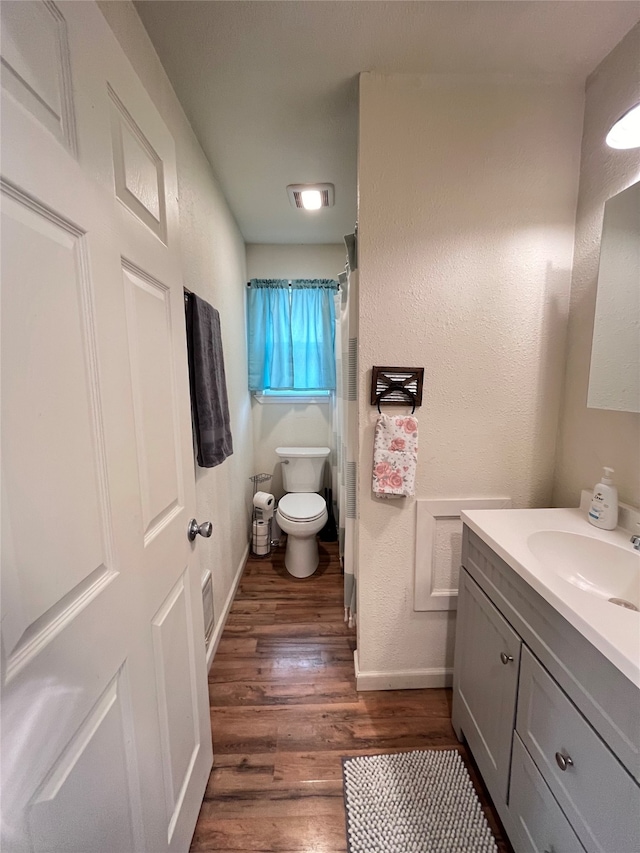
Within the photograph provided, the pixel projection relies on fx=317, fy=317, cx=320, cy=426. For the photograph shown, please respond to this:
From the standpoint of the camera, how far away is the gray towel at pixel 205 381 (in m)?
1.33

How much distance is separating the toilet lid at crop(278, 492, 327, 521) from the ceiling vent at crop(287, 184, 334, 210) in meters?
1.94

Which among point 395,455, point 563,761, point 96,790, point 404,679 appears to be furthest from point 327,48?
point 404,679

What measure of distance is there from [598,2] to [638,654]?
1.68 m

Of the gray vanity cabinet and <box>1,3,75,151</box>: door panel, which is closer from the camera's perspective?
<box>1,3,75,151</box>: door panel

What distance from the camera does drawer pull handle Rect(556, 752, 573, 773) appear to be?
68 centimetres

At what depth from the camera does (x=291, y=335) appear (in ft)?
8.59

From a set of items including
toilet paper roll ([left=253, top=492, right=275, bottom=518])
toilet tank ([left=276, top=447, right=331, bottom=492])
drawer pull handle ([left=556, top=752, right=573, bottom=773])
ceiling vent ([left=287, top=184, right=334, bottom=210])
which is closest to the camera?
drawer pull handle ([left=556, top=752, right=573, bottom=773])

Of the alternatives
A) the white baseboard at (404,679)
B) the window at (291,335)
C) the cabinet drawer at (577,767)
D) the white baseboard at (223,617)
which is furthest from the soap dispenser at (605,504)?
the window at (291,335)

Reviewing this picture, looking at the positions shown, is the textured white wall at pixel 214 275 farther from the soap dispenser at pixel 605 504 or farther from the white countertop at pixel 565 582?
the soap dispenser at pixel 605 504

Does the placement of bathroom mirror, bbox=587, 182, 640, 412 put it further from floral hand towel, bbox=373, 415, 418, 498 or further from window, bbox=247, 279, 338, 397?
window, bbox=247, 279, 338, 397

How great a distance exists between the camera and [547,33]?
1.00 m

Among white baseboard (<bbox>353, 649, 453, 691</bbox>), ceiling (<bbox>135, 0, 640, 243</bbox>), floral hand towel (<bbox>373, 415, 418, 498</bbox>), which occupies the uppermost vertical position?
ceiling (<bbox>135, 0, 640, 243</bbox>)

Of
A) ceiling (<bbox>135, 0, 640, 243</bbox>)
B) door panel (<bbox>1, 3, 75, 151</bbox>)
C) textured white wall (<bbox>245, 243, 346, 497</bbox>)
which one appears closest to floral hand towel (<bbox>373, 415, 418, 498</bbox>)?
door panel (<bbox>1, 3, 75, 151</bbox>)

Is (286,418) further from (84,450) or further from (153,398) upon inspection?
(84,450)
